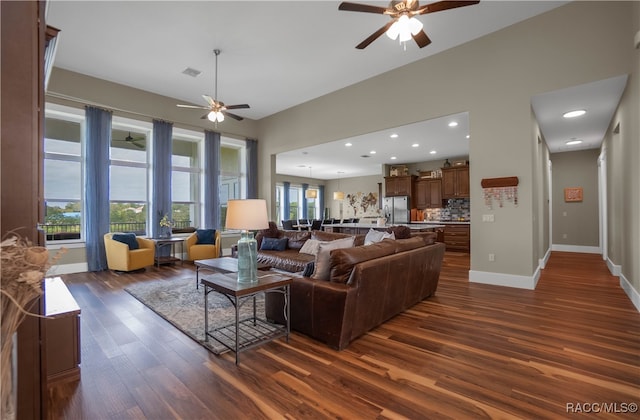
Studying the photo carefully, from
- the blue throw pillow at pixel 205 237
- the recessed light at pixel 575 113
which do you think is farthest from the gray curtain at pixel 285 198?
the recessed light at pixel 575 113

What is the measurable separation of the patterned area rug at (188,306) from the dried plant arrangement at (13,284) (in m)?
2.06

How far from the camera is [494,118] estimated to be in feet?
15.2

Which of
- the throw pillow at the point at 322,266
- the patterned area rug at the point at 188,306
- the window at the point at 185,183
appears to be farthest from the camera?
the window at the point at 185,183

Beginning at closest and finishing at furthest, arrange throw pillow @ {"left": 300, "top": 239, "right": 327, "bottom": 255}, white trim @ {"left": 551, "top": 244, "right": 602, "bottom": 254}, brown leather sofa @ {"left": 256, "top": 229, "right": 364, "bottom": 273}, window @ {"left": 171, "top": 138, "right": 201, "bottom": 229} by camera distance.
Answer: brown leather sofa @ {"left": 256, "top": 229, "right": 364, "bottom": 273}, throw pillow @ {"left": 300, "top": 239, "right": 327, "bottom": 255}, window @ {"left": 171, "top": 138, "right": 201, "bottom": 229}, white trim @ {"left": 551, "top": 244, "right": 602, "bottom": 254}

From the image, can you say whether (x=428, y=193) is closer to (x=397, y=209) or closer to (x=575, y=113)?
(x=397, y=209)

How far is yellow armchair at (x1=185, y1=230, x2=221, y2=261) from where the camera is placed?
669 centimetres

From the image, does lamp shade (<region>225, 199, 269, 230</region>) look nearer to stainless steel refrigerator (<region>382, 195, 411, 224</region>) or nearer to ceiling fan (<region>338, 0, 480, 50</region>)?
ceiling fan (<region>338, 0, 480, 50</region>)

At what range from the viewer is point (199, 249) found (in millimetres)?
6699

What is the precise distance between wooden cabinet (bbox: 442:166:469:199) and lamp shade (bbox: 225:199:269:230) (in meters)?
7.69

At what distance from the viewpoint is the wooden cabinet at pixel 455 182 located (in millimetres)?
8703

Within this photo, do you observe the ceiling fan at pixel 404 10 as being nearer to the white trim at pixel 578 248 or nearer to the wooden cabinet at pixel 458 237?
the wooden cabinet at pixel 458 237

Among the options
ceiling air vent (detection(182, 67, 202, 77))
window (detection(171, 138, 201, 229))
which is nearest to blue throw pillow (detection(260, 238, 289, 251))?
window (detection(171, 138, 201, 229))

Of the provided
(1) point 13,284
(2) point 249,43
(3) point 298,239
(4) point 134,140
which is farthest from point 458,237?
(1) point 13,284

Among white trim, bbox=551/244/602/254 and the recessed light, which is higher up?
the recessed light
